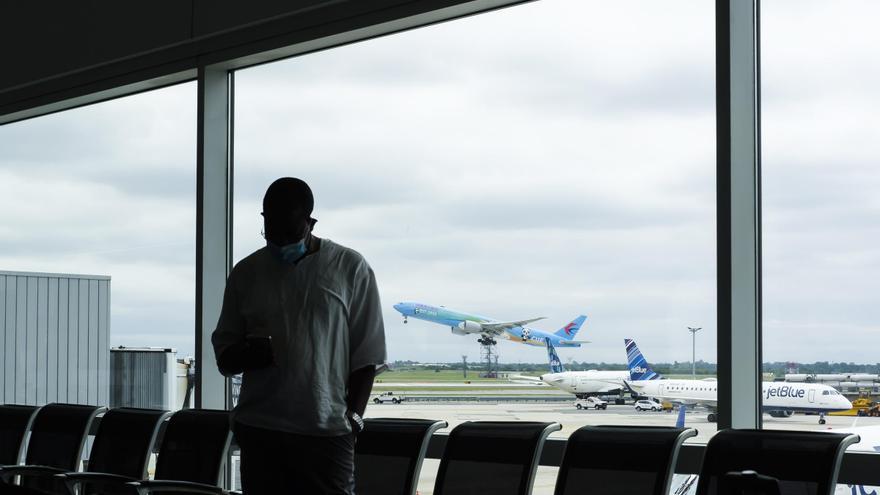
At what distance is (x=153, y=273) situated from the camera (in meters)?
6.15

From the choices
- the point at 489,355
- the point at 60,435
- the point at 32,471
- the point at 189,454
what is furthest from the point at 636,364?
Result: the point at 60,435

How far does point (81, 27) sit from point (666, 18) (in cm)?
363

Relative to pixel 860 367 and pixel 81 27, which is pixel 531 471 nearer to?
pixel 860 367

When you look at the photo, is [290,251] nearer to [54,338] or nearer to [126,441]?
[126,441]

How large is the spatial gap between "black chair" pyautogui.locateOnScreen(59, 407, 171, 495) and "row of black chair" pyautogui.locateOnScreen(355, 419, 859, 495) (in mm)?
1185

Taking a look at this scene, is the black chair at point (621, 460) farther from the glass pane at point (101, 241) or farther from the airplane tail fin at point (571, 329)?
the glass pane at point (101, 241)

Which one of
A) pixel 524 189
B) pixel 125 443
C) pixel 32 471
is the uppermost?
pixel 524 189

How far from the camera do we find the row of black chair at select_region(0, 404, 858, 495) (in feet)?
9.22

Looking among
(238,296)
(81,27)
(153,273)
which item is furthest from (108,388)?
(238,296)

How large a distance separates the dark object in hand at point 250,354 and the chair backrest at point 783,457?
1.28 m

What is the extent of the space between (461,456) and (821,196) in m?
1.59

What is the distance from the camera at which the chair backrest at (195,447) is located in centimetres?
408

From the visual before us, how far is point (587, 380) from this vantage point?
4.26m

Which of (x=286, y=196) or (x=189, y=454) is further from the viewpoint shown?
(x=189, y=454)
